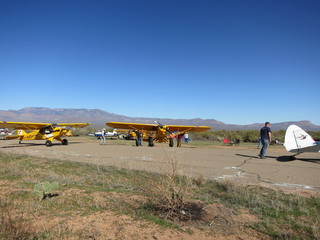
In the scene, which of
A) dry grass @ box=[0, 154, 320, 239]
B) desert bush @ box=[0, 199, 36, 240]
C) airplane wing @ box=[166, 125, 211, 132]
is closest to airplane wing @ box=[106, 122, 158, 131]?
airplane wing @ box=[166, 125, 211, 132]

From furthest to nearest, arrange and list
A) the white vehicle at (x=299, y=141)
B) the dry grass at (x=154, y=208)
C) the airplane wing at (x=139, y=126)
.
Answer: the airplane wing at (x=139, y=126), the white vehicle at (x=299, y=141), the dry grass at (x=154, y=208)

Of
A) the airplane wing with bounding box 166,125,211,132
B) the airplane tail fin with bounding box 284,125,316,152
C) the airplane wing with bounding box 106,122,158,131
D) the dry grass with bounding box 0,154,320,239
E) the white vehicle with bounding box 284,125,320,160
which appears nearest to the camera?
the dry grass with bounding box 0,154,320,239

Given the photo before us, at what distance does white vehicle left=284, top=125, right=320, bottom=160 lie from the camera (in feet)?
35.3

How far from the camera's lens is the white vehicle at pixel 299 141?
10766mm

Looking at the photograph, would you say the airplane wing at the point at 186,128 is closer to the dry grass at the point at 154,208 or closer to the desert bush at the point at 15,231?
the dry grass at the point at 154,208

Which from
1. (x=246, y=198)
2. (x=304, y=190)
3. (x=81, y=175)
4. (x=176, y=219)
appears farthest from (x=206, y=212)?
(x=81, y=175)

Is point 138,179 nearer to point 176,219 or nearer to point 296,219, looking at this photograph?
point 176,219

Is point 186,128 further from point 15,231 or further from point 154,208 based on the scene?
point 15,231

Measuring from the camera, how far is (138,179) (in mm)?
7547

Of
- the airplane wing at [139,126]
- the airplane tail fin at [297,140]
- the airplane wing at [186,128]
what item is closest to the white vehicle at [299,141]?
the airplane tail fin at [297,140]

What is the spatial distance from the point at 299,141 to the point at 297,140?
0.31 feet

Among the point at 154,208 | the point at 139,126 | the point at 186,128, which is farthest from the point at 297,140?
the point at 139,126

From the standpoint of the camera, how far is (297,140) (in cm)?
1108

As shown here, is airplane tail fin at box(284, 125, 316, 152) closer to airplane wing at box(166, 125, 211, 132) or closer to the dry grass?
the dry grass
